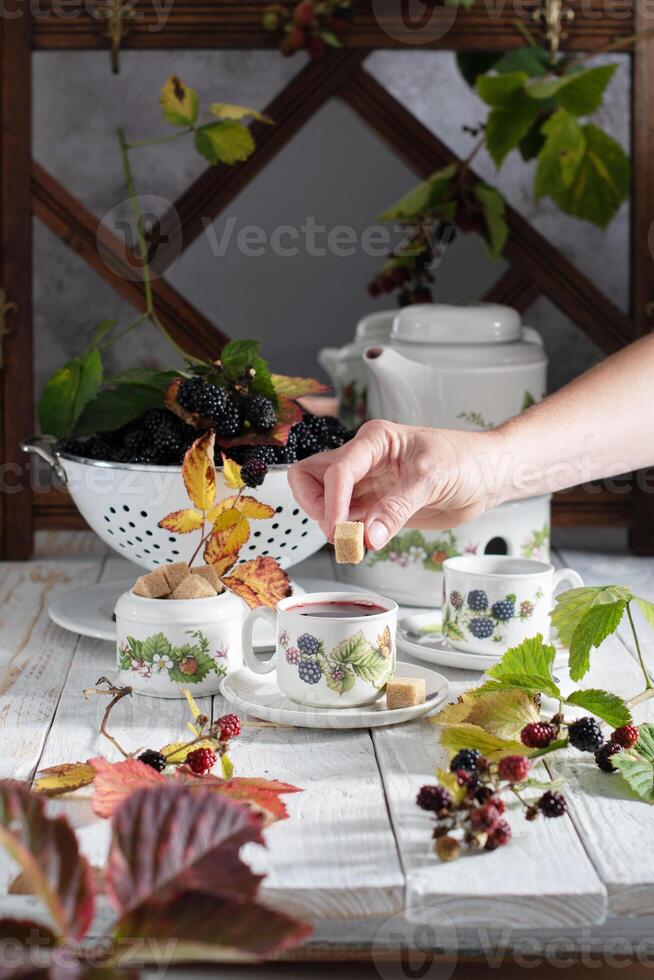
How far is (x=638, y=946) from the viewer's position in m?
0.68

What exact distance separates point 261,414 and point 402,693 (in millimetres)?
334

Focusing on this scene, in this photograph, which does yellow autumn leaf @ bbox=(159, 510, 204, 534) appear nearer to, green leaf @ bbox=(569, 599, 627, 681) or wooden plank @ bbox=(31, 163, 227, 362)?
green leaf @ bbox=(569, 599, 627, 681)

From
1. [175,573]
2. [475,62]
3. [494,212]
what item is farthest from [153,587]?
[475,62]

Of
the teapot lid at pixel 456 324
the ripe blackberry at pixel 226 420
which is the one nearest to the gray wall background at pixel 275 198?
Result: the teapot lid at pixel 456 324

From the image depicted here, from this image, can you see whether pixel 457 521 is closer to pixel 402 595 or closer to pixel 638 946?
pixel 402 595

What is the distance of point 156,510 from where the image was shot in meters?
1.16

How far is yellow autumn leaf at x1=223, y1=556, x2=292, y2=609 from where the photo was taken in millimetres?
1013

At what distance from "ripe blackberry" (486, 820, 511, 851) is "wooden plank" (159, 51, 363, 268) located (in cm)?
112

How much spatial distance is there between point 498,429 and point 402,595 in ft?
0.96

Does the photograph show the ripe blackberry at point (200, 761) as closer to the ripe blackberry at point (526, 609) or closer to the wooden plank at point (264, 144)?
the ripe blackberry at point (526, 609)

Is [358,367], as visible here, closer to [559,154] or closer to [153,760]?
[559,154]

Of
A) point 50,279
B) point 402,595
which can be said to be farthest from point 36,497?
point 402,595

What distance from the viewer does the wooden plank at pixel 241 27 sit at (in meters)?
1.54
